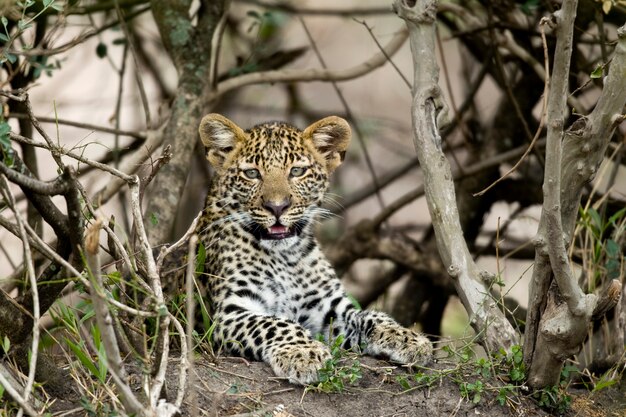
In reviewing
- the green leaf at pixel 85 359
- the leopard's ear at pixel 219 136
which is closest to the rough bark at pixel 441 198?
the leopard's ear at pixel 219 136

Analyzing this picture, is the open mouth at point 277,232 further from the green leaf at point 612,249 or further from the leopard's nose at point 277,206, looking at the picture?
the green leaf at point 612,249

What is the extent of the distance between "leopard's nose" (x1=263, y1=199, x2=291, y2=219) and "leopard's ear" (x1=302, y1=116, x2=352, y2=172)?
75 centimetres

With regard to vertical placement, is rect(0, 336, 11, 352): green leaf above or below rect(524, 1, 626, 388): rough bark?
below

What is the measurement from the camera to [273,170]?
23.7ft

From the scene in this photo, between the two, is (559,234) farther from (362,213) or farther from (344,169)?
(362,213)

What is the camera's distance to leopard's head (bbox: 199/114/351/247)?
7.11m

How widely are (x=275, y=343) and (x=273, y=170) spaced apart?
1403 mm

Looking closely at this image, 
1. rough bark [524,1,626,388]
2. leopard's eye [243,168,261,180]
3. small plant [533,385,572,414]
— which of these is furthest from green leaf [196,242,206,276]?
small plant [533,385,572,414]

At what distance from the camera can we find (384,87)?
1645 cm

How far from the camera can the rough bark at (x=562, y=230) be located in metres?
5.17

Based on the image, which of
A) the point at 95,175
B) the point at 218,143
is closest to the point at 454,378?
the point at 218,143

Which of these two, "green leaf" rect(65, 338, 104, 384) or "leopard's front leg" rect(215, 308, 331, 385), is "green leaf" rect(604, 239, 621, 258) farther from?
"green leaf" rect(65, 338, 104, 384)

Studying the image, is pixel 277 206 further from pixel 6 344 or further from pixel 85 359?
pixel 6 344

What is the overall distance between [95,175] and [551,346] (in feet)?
18.5
